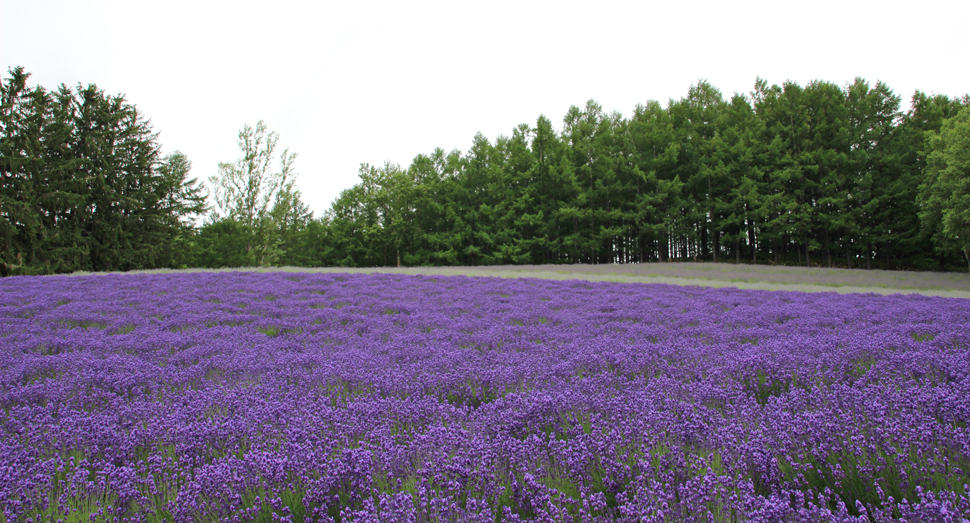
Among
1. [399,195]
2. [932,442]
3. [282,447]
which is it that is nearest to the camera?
[932,442]

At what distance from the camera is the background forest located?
31.7 m

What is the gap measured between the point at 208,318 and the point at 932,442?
31.5ft

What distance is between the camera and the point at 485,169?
Result: 43.9 metres

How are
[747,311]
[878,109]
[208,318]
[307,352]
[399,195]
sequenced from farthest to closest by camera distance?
[399,195] < [878,109] < [747,311] < [208,318] < [307,352]

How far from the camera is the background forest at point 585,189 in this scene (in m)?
31.7

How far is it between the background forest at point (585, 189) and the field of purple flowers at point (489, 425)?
32.4m

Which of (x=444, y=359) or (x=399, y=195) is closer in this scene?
(x=444, y=359)

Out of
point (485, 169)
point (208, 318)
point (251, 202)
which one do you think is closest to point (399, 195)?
point (485, 169)

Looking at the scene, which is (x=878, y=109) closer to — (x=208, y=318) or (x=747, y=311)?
(x=747, y=311)

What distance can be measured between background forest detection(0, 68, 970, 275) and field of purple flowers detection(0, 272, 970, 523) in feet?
106

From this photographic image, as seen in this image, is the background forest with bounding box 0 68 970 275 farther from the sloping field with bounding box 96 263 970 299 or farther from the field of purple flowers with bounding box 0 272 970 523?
the field of purple flowers with bounding box 0 272 970 523

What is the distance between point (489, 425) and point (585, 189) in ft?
136

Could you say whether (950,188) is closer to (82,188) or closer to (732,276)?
(732,276)

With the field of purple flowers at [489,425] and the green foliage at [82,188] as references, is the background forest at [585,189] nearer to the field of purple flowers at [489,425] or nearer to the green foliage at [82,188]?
the green foliage at [82,188]
